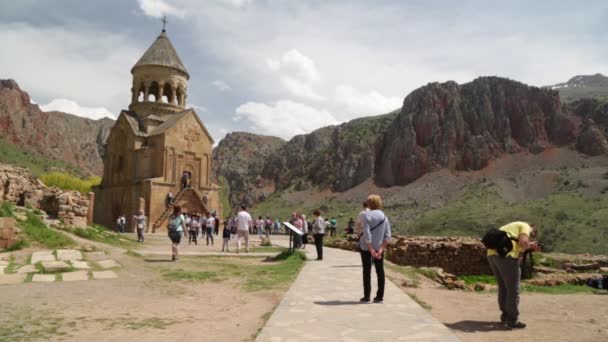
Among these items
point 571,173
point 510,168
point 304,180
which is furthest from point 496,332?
point 304,180

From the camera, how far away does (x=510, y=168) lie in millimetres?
66625

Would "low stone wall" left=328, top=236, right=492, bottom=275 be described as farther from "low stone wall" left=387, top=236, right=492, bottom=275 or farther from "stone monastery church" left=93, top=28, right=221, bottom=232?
"stone monastery church" left=93, top=28, right=221, bottom=232

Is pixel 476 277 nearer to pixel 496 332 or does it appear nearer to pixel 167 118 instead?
pixel 496 332

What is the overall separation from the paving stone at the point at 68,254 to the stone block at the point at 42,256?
0.16 m

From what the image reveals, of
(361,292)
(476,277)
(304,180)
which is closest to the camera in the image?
(361,292)

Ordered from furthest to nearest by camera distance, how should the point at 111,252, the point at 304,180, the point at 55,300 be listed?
1. the point at 304,180
2. the point at 111,252
3. the point at 55,300

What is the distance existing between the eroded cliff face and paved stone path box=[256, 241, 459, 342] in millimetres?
66083

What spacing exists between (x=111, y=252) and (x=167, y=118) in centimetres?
2293

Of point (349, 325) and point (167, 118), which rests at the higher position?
point (167, 118)

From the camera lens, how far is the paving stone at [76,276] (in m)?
8.90

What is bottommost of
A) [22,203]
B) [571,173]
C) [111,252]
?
[111,252]

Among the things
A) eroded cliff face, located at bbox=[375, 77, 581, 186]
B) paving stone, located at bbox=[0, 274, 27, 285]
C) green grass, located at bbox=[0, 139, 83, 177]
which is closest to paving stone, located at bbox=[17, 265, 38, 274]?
paving stone, located at bbox=[0, 274, 27, 285]

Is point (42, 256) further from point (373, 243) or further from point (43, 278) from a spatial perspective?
point (373, 243)

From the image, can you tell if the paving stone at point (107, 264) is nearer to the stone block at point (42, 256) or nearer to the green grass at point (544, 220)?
the stone block at point (42, 256)
